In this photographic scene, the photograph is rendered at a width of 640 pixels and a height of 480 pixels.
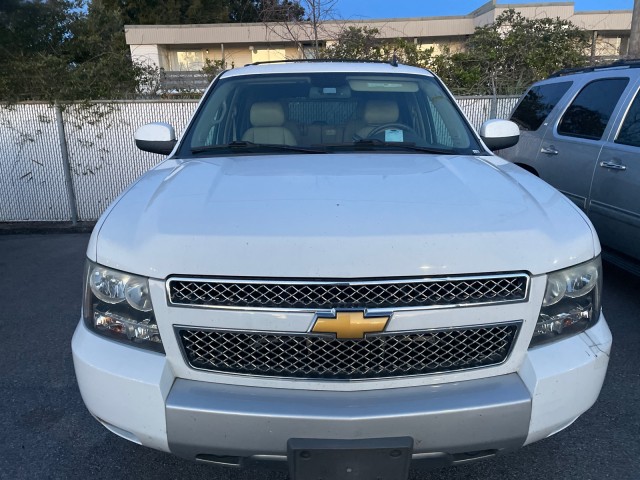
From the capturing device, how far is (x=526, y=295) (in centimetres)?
188

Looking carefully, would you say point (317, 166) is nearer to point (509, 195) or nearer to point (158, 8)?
point (509, 195)

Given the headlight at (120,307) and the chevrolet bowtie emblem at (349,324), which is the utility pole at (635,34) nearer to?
the chevrolet bowtie emblem at (349,324)

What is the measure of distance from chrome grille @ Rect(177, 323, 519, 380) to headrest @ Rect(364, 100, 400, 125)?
1860 millimetres

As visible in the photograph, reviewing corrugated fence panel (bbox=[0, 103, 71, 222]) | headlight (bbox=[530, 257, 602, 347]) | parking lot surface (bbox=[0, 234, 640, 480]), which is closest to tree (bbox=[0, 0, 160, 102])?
corrugated fence panel (bbox=[0, 103, 71, 222])

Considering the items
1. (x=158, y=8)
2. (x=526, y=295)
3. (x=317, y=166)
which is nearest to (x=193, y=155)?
(x=317, y=166)

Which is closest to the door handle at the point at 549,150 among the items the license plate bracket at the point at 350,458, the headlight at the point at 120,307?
the license plate bracket at the point at 350,458

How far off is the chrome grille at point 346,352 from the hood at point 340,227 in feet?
0.79

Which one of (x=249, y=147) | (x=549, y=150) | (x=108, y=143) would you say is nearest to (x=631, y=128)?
(x=549, y=150)

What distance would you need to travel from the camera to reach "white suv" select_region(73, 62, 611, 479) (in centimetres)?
178

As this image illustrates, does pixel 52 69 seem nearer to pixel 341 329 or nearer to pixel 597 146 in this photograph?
pixel 597 146

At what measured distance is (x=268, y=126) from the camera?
11.1 feet

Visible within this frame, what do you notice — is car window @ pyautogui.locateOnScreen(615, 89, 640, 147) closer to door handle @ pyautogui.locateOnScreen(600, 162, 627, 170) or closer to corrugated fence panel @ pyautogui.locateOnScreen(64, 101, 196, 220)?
door handle @ pyautogui.locateOnScreen(600, 162, 627, 170)

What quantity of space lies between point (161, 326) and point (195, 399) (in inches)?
11.1

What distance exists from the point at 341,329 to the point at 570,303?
93 cm
